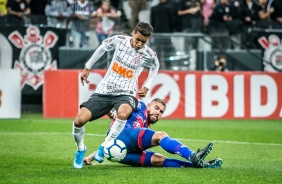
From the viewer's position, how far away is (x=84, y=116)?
1087 centimetres

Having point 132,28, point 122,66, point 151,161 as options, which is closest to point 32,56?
point 132,28

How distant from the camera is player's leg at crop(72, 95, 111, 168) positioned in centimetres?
1088

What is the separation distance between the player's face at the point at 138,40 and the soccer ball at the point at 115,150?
4.54ft

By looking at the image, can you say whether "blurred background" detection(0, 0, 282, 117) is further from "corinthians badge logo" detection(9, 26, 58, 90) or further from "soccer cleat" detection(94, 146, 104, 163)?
"soccer cleat" detection(94, 146, 104, 163)

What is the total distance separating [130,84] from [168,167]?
4.13ft

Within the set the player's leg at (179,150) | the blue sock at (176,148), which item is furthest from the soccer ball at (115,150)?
the blue sock at (176,148)

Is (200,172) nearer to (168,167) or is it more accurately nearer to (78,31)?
(168,167)

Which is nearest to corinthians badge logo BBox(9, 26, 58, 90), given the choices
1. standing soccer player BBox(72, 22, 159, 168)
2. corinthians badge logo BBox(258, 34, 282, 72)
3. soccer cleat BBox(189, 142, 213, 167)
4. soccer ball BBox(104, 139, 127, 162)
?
corinthians badge logo BBox(258, 34, 282, 72)

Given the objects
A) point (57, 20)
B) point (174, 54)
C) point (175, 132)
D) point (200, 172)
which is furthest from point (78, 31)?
point (200, 172)

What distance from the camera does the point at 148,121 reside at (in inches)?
448

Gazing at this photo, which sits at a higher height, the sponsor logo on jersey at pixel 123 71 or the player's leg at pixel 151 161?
the sponsor logo on jersey at pixel 123 71

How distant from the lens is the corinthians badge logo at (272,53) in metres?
23.7

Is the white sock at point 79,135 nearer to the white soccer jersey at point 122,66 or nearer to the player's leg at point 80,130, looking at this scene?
the player's leg at point 80,130

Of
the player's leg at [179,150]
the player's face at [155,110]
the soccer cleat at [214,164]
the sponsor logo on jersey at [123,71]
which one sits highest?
the sponsor logo on jersey at [123,71]
